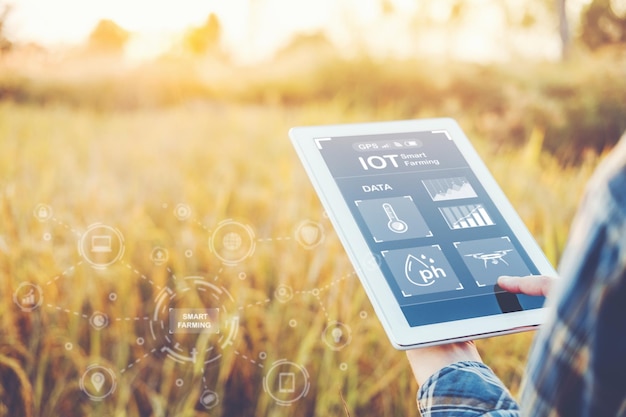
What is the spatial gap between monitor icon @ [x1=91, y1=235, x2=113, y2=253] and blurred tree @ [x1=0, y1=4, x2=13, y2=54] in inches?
14.4

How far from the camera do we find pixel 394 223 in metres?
0.58

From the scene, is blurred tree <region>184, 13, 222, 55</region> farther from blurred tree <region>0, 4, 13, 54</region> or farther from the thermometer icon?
the thermometer icon

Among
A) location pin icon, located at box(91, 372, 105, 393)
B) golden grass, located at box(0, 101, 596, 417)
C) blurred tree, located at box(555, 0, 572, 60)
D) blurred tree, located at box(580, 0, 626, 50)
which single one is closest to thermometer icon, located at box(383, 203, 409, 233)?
golden grass, located at box(0, 101, 596, 417)

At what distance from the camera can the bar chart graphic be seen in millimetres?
603

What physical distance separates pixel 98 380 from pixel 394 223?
0.55m

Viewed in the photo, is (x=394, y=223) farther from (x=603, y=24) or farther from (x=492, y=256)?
(x=603, y=24)

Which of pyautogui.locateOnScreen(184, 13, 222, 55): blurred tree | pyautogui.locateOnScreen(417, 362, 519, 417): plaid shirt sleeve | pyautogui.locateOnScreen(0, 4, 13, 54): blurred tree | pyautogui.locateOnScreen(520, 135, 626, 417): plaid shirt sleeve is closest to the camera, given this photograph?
pyautogui.locateOnScreen(520, 135, 626, 417): plaid shirt sleeve

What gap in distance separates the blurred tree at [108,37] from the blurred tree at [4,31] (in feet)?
0.42

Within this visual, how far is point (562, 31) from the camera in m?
1.64

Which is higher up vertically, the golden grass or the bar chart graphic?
the golden grass

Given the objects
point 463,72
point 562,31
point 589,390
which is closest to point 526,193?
point 463,72

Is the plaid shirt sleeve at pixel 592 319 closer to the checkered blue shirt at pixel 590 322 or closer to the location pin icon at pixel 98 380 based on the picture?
the checkered blue shirt at pixel 590 322

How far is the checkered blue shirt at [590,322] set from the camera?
0.81 ft

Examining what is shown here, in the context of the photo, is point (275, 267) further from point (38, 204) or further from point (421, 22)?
point (421, 22)
